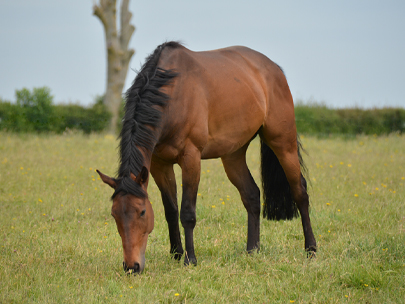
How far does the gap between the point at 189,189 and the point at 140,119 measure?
0.90 m

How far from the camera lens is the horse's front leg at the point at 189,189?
409 cm

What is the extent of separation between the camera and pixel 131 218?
11.3 ft

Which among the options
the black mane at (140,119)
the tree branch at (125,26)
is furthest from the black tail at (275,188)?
the tree branch at (125,26)

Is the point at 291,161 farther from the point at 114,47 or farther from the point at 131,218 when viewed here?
the point at 114,47

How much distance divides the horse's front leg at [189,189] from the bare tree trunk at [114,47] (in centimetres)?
1385

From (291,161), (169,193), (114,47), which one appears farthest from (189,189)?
(114,47)

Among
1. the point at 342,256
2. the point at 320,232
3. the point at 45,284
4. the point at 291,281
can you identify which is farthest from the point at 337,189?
the point at 45,284

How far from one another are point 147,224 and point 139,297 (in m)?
0.62

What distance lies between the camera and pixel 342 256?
14.9 ft

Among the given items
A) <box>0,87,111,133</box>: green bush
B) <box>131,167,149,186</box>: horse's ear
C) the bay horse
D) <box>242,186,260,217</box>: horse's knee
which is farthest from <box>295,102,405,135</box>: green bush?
<box>131,167,149,186</box>: horse's ear

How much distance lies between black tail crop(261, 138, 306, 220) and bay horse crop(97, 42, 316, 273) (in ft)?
0.05

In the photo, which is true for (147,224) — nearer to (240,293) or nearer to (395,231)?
(240,293)

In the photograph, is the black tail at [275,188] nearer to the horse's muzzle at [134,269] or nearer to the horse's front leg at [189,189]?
the horse's front leg at [189,189]

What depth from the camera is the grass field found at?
3.59 m
